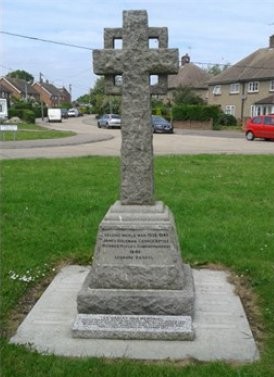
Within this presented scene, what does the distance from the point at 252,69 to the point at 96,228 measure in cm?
5305

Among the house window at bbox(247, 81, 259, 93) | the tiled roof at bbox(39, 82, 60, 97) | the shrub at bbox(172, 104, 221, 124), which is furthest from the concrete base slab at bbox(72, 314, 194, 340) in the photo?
the tiled roof at bbox(39, 82, 60, 97)

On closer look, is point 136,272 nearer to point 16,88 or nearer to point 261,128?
point 261,128

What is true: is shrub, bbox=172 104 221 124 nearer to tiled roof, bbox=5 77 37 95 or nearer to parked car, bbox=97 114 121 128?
parked car, bbox=97 114 121 128

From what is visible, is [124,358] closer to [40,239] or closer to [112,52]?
[112,52]

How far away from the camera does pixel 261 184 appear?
10969mm

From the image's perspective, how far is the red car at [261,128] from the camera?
3136cm

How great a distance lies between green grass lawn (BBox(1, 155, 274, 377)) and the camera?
396 centimetres

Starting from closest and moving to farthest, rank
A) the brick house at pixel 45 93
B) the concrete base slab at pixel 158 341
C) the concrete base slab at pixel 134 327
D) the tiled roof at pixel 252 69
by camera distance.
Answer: the concrete base slab at pixel 158 341
the concrete base slab at pixel 134 327
the tiled roof at pixel 252 69
the brick house at pixel 45 93

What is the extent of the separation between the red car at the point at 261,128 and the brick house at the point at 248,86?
2149 cm

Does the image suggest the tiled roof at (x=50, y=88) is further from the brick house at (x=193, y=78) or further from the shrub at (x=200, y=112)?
the shrub at (x=200, y=112)

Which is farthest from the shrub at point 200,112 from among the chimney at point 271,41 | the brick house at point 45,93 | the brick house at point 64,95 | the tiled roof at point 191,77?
the brick house at point 64,95

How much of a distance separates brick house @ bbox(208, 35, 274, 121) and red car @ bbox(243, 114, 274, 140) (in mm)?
21494

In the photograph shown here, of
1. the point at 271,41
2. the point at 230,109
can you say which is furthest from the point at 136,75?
the point at 271,41

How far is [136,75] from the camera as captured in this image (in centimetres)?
477
